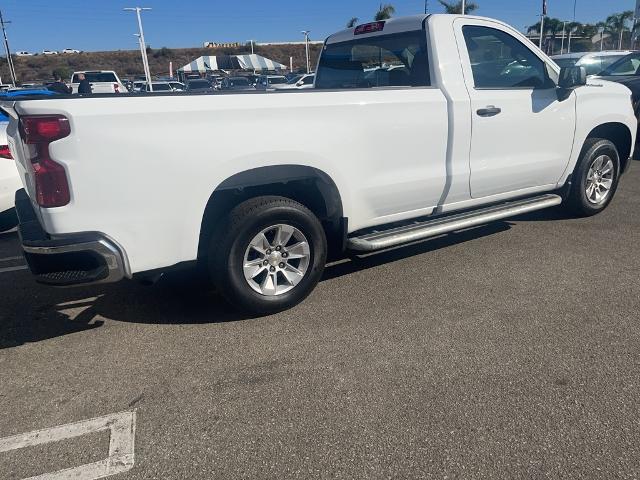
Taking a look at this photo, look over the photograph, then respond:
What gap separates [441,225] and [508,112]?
116 centimetres

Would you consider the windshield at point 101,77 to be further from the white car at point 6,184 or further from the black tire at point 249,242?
the black tire at point 249,242

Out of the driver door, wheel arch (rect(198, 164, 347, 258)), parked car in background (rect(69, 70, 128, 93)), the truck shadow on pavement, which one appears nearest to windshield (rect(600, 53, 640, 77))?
the driver door

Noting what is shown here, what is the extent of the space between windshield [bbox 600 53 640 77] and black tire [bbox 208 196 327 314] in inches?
388

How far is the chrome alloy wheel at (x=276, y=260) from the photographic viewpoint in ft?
11.3

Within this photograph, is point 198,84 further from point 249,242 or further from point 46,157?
point 46,157

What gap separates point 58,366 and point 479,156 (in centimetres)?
349

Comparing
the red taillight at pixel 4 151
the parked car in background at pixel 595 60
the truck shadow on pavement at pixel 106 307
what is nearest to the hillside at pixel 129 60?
the parked car in background at pixel 595 60

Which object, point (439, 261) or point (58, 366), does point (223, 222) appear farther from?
point (439, 261)

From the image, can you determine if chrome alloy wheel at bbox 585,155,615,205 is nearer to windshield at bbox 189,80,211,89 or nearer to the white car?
the white car

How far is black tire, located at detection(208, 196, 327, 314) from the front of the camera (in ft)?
10.6

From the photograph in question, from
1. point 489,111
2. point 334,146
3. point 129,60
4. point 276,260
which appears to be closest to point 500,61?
point 489,111

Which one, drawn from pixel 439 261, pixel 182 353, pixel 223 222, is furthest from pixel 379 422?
pixel 439 261

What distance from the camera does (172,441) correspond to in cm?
236

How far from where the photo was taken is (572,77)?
444cm
